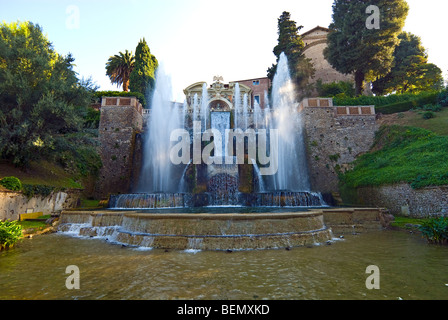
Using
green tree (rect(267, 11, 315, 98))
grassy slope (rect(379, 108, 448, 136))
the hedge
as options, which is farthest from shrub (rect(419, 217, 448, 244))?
green tree (rect(267, 11, 315, 98))

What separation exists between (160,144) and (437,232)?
20.6 meters

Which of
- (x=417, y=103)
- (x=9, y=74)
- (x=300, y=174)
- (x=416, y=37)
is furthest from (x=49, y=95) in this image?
(x=416, y=37)

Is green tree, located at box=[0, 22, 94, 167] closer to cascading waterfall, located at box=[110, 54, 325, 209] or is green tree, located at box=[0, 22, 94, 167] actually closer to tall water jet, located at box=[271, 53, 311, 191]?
cascading waterfall, located at box=[110, 54, 325, 209]

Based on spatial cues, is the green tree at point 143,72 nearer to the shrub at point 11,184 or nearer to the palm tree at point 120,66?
the palm tree at point 120,66

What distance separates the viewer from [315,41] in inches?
1567

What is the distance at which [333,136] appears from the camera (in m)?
21.7

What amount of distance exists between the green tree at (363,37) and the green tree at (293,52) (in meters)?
Answer: 4.20

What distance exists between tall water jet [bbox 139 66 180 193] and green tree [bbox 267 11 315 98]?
1822cm

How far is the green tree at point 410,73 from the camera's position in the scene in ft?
96.4

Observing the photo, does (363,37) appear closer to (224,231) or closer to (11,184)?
(224,231)

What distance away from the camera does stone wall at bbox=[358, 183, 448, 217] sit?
1020cm

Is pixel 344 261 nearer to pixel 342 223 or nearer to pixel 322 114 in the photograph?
pixel 342 223
